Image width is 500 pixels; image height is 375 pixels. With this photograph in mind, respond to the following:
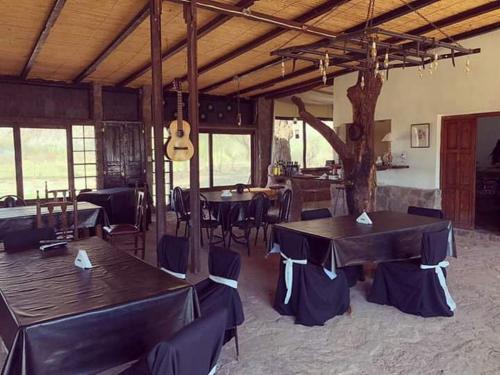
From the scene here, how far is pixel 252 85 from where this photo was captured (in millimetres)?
9828

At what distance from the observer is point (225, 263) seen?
2725mm

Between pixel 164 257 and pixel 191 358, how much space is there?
1.52 metres

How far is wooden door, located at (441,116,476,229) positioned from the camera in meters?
6.55

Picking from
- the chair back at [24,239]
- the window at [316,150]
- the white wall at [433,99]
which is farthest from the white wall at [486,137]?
the chair back at [24,239]

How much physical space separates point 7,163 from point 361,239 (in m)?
7.16

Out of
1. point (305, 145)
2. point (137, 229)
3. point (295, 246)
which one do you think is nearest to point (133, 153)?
point (137, 229)

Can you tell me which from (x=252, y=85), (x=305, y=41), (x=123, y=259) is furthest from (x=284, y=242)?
(x=252, y=85)

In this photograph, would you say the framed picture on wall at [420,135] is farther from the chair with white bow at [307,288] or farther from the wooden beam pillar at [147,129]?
the wooden beam pillar at [147,129]

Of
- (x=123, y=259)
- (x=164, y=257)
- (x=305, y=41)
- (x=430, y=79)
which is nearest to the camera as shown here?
(x=123, y=259)

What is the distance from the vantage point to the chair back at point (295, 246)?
340cm

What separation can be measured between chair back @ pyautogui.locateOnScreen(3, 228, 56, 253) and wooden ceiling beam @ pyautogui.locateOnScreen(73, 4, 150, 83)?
2.93 metres

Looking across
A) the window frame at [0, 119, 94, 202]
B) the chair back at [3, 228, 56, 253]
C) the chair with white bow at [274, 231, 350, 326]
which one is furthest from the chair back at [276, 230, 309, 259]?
the window frame at [0, 119, 94, 202]

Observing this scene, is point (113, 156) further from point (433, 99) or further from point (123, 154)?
point (433, 99)

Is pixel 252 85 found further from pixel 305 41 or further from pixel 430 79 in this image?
pixel 430 79
